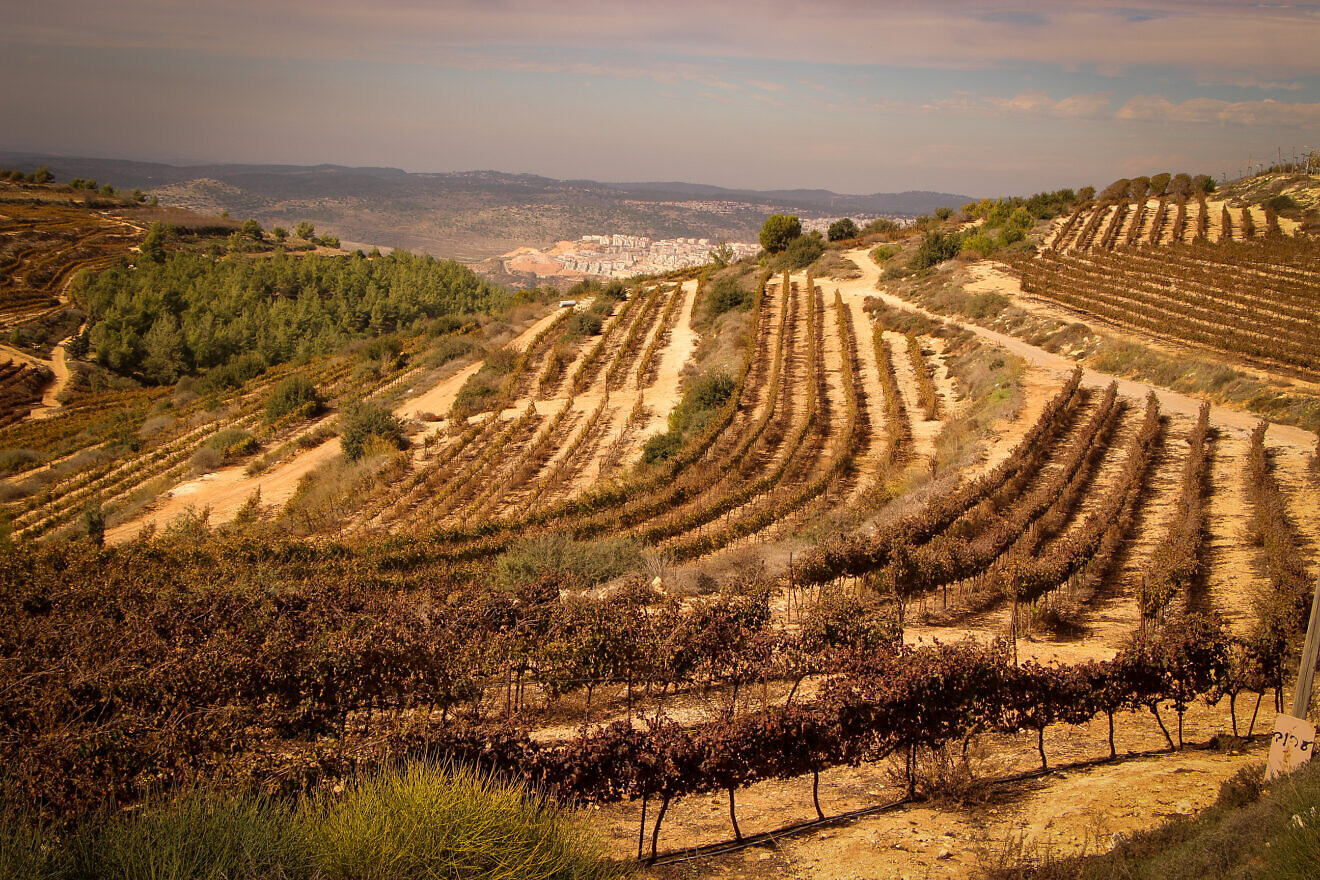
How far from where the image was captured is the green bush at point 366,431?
2594 centimetres

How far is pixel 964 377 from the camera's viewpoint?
27.7 meters

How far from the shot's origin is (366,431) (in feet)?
86.9

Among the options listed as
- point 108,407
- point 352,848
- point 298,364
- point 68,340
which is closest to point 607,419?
point 352,848

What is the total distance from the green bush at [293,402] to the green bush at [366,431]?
21.4 feet

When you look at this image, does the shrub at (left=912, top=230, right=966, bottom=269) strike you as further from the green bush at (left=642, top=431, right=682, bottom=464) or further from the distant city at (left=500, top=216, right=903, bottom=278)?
the distant city at (left=500, top=216, right=903, bottom=278)

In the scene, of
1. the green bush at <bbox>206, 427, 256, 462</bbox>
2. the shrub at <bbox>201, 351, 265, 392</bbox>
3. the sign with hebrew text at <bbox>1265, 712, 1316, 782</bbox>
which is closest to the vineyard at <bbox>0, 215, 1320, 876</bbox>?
the green bush at <bbox>206, 427, 256, 462</bbox>

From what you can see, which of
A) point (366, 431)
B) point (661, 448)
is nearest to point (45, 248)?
point (366, 431)

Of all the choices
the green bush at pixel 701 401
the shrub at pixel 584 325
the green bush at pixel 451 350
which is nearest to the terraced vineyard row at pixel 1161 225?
the shrub at pixel 584 325

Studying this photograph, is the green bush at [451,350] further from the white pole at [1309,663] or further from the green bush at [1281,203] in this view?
the green bush at [1281,203]

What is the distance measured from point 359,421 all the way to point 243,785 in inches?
887

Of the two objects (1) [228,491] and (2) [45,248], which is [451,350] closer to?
(1) [228,491]

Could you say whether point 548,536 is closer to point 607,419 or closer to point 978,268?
point 607,419

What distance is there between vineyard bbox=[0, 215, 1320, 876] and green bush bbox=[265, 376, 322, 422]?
4.95ft

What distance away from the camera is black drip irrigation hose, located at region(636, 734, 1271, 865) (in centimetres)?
666
